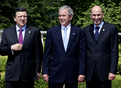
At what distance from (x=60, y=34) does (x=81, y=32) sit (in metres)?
0.44

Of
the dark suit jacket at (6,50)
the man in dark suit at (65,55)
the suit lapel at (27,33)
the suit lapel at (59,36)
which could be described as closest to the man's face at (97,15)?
the man in dark suit at (65,55)

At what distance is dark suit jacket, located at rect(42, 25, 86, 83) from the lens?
15.2 ft

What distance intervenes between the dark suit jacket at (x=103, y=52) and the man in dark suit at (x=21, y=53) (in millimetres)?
1126

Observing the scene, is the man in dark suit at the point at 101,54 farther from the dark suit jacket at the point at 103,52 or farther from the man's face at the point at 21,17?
the man's face at the point at 21,17

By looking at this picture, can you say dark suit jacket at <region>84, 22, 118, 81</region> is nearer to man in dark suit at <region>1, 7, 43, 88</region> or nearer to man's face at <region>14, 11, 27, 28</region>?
man in dark suit at <region>1, 7, 43, 88</region>

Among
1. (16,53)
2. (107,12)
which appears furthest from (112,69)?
(107,12)

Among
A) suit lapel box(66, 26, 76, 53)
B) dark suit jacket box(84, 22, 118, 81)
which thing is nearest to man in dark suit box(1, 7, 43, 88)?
suit lapel box(66, 26, 76, 53)

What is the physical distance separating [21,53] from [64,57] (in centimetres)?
99

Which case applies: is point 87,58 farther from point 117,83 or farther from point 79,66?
point 117,83

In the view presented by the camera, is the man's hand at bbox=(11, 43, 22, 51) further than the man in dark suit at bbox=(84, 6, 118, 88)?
No

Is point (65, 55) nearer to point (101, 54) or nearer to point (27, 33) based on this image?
point (101, 54)

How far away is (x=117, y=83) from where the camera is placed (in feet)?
25.3

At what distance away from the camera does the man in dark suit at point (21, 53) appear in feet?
16.3

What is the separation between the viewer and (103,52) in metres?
4.95
